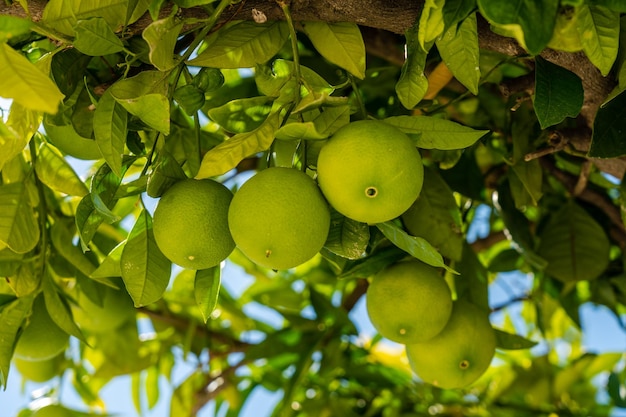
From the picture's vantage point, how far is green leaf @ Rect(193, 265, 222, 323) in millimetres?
1106

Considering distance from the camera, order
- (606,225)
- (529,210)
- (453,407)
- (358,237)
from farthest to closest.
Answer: (453,407), (529,210), (606,225), (358,237)

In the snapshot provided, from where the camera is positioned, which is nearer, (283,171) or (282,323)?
(283,171)

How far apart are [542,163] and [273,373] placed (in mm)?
911

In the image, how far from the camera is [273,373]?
2049 millimetres

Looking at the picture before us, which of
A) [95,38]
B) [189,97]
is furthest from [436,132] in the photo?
[95,38]

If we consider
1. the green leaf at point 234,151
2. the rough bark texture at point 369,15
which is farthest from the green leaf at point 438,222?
the green leaf at point 234,151

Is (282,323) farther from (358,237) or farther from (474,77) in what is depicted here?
(474,77)

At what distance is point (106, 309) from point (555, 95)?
0.94 metres

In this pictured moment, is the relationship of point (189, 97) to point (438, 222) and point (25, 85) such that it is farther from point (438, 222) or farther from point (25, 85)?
point (438, 222)

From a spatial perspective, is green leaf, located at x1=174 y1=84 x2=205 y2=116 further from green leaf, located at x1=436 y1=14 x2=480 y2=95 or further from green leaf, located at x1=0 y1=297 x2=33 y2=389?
green leaf, located at x1=0 y1=297 x2=33 y2=389

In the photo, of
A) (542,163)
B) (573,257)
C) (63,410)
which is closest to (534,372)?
(573,257)

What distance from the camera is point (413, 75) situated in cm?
101

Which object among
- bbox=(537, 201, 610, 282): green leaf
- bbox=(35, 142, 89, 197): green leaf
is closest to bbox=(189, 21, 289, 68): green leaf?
bbox=(35, 142, 89, 197): green leaf

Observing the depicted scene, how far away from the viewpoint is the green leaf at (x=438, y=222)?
134 cm
